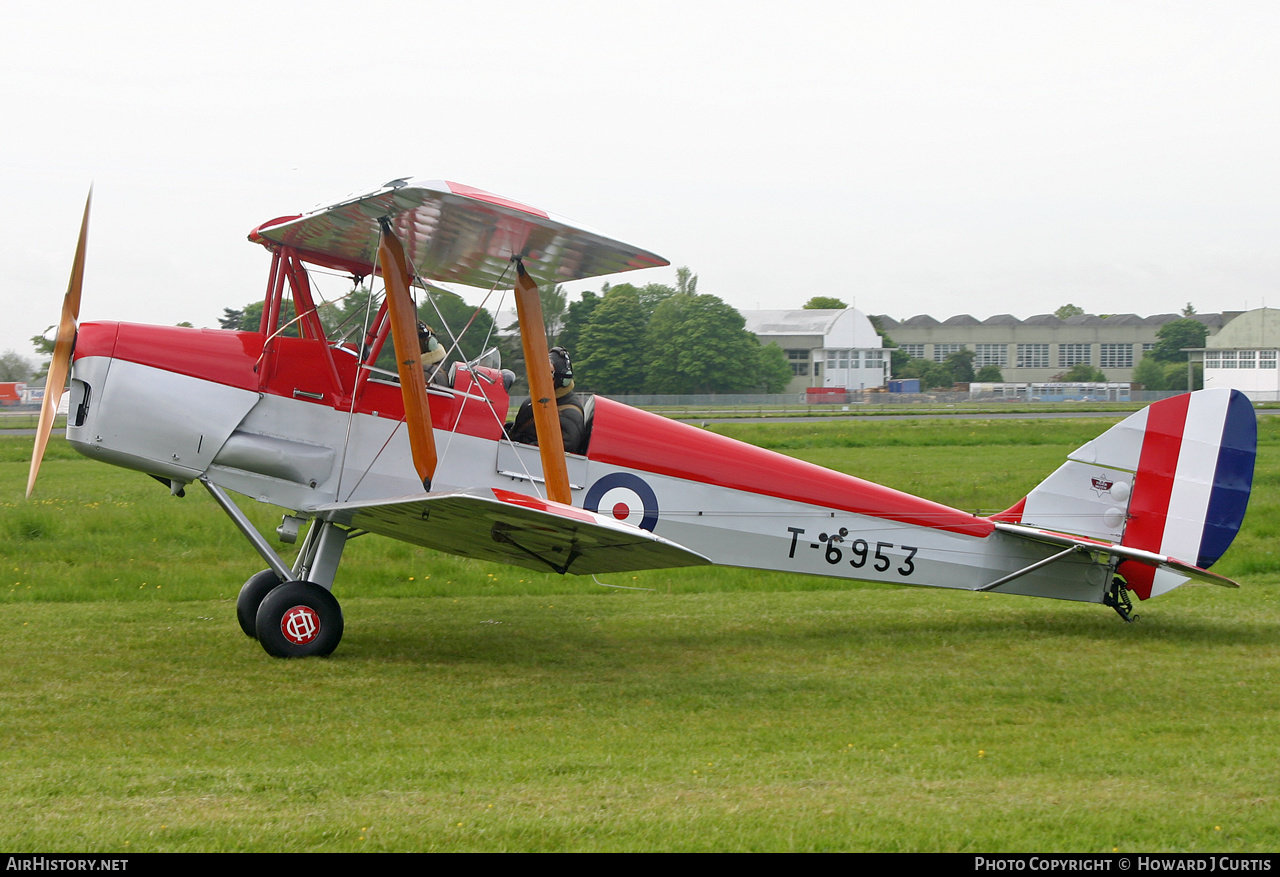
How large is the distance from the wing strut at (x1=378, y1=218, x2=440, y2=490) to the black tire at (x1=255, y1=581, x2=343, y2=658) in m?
1.19

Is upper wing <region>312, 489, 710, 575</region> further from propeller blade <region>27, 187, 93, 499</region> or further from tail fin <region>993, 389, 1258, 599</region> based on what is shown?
tail fin <region>993, 389, 1258, 599</region>

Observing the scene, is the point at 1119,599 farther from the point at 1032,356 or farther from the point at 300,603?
the point at 1032,356

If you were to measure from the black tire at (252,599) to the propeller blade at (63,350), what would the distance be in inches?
66.0

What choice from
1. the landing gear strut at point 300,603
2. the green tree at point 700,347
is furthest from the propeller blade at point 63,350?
the green tree at point 700,347

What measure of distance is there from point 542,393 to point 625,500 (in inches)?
44.6

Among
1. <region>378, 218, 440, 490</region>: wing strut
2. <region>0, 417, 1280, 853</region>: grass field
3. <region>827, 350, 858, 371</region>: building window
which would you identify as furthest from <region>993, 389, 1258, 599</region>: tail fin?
<region>827, 350, 858, 371</region>: building window

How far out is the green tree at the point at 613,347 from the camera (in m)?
31.2

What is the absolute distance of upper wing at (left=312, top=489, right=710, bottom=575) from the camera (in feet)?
19.0

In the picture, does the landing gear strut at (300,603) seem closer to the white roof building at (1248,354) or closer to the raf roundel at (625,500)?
the raf roundel at (625,500)

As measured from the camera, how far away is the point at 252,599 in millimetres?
7832

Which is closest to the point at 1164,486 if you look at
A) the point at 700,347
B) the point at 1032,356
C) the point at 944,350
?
the point at 700,347

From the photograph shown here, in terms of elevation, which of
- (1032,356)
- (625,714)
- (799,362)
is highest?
(1032,356)
